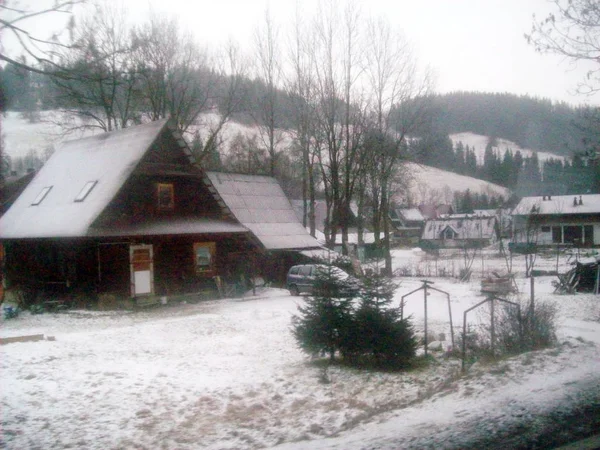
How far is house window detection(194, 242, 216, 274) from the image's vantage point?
2614cm

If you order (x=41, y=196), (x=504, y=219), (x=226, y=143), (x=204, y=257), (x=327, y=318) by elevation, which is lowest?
(x=327, y=318)

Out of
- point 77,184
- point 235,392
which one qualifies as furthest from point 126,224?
point 235,392

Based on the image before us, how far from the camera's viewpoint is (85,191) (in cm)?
2456

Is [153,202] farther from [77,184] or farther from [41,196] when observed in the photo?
[41,196]

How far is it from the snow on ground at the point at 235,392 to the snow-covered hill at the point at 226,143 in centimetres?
451

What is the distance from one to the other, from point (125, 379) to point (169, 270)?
47.7 ft

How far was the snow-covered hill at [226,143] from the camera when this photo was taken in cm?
1208

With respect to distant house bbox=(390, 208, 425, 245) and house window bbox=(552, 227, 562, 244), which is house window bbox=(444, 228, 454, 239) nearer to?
house window bbox=(552, 227, 562, 244)

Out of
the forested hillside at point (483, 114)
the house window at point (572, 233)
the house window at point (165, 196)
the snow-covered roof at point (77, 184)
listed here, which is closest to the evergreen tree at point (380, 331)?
the snow-covered roof at point (77, 184)

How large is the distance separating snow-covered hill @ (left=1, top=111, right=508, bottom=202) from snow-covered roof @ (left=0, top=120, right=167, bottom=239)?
2.16 metres

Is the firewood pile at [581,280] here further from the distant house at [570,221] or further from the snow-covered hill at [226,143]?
the distant house at [570,221]

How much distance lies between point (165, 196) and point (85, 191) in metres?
3.35

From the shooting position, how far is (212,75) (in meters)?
41.7

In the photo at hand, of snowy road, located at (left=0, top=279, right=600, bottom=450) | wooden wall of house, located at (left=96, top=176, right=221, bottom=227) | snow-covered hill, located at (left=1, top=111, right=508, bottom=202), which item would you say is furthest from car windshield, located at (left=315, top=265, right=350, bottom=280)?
wooden wall of house, located at (left=96, top=176, right=221, bottom=227)
